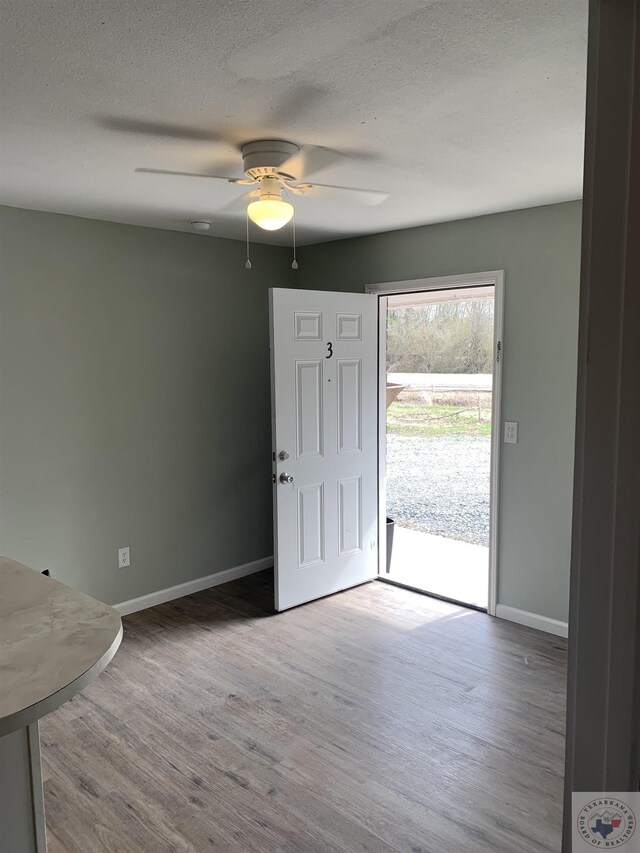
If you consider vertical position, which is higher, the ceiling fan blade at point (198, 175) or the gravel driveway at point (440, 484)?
the ceiling fan blade at point (198, 175)

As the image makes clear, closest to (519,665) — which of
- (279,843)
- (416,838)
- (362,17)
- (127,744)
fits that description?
(416,838)

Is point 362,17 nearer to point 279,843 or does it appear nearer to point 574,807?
point 574,807

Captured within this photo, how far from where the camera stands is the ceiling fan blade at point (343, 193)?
2.64 metres

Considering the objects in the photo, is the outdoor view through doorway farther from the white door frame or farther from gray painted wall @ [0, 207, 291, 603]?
gray painted wall @ [0, 207, 291, 603]

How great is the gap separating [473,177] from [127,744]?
2.79 m

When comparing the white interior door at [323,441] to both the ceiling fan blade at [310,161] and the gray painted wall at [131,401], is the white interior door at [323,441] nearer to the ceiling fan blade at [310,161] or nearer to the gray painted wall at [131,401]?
the gray painted wall at [131,401]

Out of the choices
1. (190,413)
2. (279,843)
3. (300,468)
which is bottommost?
(279,843)

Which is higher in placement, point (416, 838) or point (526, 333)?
point (526, 333)

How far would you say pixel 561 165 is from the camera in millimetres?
2508

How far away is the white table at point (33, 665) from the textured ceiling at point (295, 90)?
129 cm

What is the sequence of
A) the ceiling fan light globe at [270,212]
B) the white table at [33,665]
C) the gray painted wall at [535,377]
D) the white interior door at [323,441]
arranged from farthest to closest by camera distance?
the white interior door at [323,441]
the gray painted wall at [535,377]
the ceiling fan light globe at [270,212]
the white table at [33,665]

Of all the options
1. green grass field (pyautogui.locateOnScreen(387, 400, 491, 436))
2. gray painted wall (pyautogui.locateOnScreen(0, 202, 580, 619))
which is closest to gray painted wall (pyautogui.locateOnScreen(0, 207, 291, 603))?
gray painted wall (pyautogui.locateOnScreen(0, 202, 580, 619))

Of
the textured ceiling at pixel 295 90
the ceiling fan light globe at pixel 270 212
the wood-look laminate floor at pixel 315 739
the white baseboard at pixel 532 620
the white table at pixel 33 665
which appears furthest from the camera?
the white baseboard at pixel 532 620

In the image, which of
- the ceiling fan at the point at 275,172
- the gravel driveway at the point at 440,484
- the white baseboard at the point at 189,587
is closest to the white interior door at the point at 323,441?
the white baseboard at the point at 189,587
